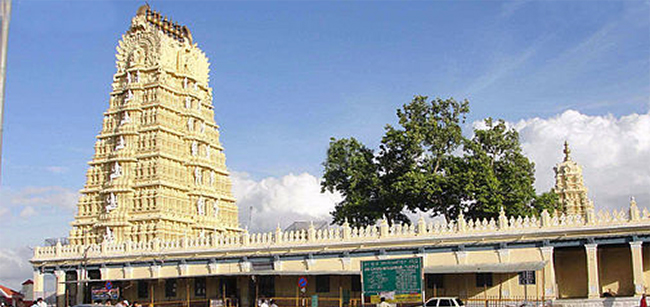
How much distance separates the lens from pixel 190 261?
150 ft

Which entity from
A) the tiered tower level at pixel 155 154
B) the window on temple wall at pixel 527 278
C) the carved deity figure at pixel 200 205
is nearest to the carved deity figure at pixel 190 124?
the tiered tower level at pixel 155 154

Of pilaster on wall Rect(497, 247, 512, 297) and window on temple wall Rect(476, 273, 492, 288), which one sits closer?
pilaster on wall Rect(497, 247, 512, 297)

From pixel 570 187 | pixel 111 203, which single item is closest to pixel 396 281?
pixel 111 203

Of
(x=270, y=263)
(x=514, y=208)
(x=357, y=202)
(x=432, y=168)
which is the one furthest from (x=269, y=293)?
(x=514, y=208)

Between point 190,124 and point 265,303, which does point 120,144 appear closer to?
point 190,124

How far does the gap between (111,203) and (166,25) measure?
55.6 feet

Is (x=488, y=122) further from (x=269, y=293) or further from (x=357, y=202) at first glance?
(x=269, y=293)

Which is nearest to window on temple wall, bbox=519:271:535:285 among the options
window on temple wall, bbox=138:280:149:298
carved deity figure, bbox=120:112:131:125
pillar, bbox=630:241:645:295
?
pillar, bbox=630:241:645:295

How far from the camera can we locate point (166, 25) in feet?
198

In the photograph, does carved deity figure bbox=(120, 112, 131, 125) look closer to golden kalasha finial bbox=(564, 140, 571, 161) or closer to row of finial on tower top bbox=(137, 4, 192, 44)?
row of finial on tower top bbox=(137, 4, 192, 44)

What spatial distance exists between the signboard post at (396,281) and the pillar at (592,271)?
10.9m

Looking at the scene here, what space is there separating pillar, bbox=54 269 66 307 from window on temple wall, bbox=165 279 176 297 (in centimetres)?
787

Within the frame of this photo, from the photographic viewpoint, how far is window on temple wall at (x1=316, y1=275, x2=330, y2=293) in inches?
1630

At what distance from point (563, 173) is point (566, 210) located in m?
4.56
